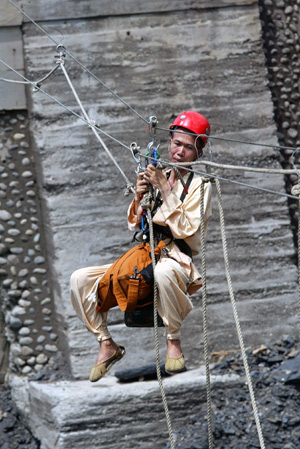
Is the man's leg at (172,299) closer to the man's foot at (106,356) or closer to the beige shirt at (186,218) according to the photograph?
the beige shirt at (186,218)

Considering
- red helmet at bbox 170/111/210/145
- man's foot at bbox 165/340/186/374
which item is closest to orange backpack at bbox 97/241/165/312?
man's foot at bbox 165/340/186/374

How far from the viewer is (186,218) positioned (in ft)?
15.1

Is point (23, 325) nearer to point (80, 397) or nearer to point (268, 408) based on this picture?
point (80, 397)

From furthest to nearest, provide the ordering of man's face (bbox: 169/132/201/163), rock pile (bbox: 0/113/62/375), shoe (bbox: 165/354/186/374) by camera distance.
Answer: rock pile (bbox: 0/113/62/375) < man's face (bbox: 169/132/201/163) < shoe (bbox: 165/354/186/374)

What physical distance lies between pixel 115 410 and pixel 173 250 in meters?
3.01

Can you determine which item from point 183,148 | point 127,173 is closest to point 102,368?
point 183,148

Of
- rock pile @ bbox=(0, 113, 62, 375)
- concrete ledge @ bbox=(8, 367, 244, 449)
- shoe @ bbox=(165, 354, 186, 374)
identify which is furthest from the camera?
rock pile @ bbox=(0, 113, 62, 375)

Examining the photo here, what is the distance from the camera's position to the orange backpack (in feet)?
15.1

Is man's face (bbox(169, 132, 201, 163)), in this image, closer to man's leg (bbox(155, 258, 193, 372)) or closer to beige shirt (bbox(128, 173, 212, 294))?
beige shirt (bbox(128, 173, 212, 294))

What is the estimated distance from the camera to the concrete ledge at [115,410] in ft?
23.6

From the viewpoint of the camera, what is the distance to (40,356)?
7.88 meters

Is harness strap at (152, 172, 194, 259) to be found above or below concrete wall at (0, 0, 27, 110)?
below

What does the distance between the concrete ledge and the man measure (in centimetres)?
244

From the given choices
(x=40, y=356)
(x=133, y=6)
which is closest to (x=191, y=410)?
(x=40, y=356)
